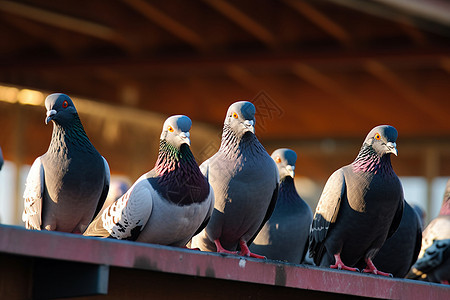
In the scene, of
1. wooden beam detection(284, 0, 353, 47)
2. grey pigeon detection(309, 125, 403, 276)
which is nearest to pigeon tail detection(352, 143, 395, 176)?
grey pigeon detection(309, 125, 403, 276)

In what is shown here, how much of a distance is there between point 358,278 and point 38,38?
10783mm

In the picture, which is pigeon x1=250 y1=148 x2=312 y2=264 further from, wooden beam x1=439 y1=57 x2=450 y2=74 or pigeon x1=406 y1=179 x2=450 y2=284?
wooden beam x1=439 y1=57 x2=450 y2=74

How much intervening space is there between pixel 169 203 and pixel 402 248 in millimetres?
2315

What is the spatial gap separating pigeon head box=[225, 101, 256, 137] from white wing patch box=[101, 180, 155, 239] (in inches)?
27.6

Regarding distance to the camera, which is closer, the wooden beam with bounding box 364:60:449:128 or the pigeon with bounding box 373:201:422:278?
the pigeon with bounding box 373:201:422:278

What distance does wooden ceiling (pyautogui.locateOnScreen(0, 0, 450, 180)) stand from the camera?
12.2 meters

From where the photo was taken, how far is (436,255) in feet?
19.7

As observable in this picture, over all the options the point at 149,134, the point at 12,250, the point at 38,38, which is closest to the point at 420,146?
the point at 149,134

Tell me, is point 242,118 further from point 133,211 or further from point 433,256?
point 433,256

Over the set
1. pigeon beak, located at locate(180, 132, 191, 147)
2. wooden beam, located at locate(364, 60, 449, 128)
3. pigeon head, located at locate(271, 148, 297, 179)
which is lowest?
pigeon beak, located at locate(180, 132, 191, 147)

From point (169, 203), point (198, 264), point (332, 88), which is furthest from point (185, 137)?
point (332, 88)

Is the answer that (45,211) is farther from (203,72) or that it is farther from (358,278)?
(203,72)

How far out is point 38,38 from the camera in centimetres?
1371

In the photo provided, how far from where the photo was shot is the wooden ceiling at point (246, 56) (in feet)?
40.0
